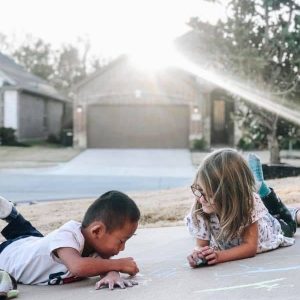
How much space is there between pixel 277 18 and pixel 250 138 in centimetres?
331

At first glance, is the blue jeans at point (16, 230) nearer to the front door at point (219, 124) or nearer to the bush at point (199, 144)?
the bush at point (199, 144)

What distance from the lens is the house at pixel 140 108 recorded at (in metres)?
28.2

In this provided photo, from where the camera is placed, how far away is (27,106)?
31.5 m

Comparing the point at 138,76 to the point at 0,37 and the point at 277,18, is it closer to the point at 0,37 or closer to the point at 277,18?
the point at 277,18

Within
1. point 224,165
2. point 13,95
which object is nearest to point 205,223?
point 224,165

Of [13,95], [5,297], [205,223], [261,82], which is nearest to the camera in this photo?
[5,297]

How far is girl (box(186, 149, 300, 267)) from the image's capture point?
3.04 meters

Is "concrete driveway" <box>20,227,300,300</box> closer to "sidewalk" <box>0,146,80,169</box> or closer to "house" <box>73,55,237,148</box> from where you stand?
"sidewalk" <box>0,146,80,169</box>

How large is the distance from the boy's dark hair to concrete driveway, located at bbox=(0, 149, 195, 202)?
8.43 meters

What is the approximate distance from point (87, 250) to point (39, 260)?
0.27 metres

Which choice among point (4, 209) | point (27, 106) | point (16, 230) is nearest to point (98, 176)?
point (16, 230)

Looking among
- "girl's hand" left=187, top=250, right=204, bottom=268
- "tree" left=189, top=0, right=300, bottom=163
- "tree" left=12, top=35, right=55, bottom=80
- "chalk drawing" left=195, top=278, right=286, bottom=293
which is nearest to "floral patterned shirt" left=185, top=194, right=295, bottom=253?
"girl's hand" left=187, top=250, right=204, bottom=268

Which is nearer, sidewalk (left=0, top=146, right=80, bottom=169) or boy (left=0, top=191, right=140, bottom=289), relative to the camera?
boy (left=0, top=191, right=140, bottom=289)

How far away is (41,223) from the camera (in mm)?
6039
